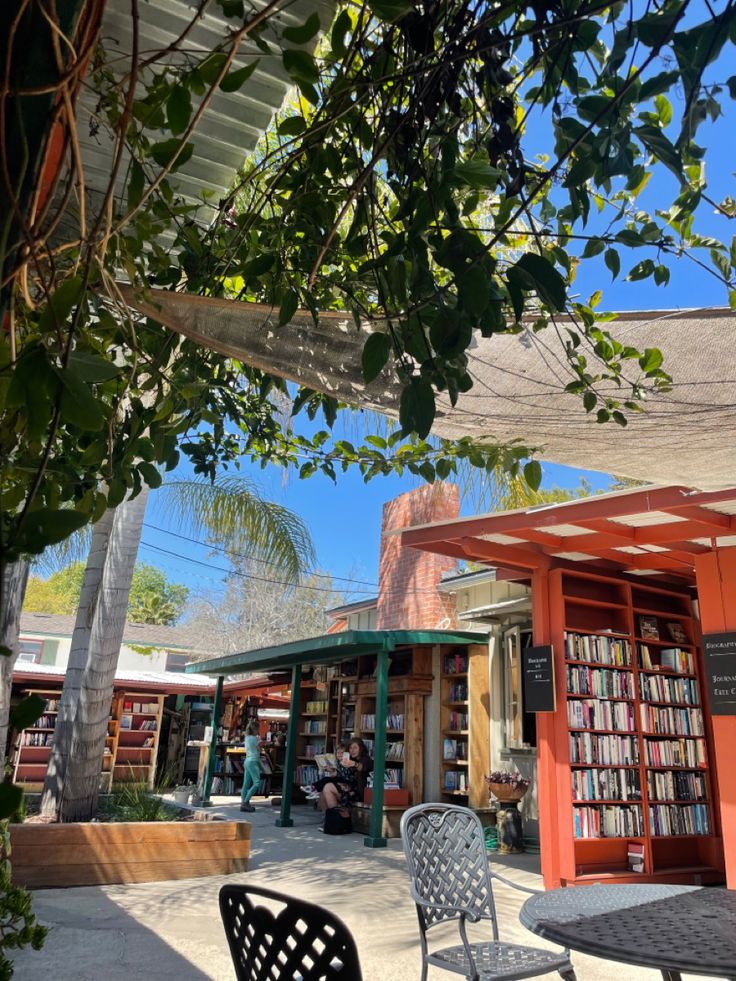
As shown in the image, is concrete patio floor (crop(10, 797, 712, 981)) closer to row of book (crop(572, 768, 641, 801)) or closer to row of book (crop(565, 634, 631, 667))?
row of book (crop(572, 768, 641, 801))

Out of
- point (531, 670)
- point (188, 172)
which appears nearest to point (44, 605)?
point (531, 670)

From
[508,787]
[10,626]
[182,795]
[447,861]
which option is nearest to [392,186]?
[447,861]

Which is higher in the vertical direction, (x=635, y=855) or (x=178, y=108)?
(x=178, y=108)

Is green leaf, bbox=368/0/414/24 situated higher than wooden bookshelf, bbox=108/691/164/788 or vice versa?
green leaf, bbox=368/0/414/24

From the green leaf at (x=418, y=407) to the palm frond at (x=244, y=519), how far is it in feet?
32.4

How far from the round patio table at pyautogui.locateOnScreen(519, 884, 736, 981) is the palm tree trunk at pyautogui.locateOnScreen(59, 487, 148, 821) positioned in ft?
17.2

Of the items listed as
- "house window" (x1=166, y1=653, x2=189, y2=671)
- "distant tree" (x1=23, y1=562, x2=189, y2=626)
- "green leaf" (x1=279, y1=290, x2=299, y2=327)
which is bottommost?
"green leaf" (x1=279, y1=290, x2=299, y2=327)

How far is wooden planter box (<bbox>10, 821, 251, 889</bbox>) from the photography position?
568 cm

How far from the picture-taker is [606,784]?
6453mm

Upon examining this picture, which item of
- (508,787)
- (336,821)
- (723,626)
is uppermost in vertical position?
(723,626)

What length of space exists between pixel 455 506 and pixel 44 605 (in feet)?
90.2

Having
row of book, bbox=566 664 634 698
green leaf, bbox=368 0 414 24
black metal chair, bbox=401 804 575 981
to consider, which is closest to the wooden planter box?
row of book, bbox=566 664 634 698

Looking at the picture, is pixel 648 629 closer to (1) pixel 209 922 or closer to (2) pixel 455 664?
(2) pixel 455 664

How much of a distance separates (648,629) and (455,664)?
3.50 m
